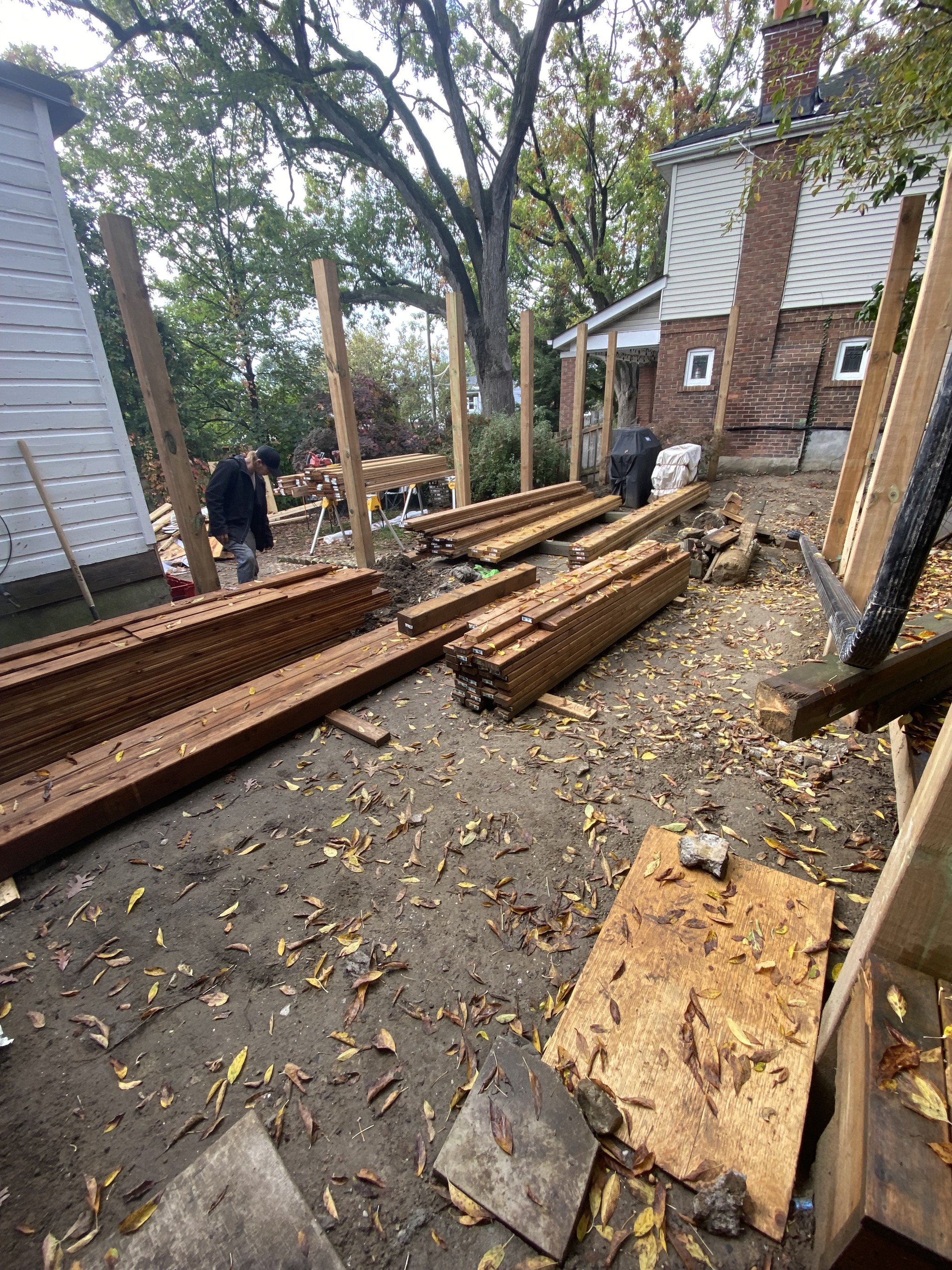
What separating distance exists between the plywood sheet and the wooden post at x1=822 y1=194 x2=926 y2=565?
392 centimetres

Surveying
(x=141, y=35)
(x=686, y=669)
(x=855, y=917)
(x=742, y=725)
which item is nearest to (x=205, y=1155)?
(x=855, y=917)

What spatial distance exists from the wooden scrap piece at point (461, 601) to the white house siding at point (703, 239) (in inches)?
435

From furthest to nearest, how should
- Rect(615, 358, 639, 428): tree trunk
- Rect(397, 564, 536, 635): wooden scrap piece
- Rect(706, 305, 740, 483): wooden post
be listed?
1. Rect(615, 358, 639, 428): tree trunk
2. Rect(706, 305, 740, 483): wooden post
3. Rect(397, 564, 536, 635): wooden scrap piece

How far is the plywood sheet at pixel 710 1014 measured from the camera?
1.56 meters

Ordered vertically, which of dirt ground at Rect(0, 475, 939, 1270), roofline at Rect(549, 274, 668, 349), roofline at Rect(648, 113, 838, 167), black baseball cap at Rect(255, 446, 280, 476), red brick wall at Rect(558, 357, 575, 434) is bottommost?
dirt ground at Rect(0, 475, 939, 1270)

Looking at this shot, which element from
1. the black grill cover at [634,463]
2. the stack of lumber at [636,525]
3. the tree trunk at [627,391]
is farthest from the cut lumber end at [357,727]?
the tree trunk at [627,391]

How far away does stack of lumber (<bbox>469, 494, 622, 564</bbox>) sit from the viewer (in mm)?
7098

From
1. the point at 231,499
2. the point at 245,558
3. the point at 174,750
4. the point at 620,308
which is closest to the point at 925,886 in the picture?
the point at 174,750

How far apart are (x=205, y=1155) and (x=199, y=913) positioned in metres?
1.06

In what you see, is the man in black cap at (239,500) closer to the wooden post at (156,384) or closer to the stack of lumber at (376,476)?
the wooden post at (156,384)

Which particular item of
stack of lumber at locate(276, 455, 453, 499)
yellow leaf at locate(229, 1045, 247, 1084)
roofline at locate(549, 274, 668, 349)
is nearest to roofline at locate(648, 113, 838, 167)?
roofline at locate(549, 274, 668, 349)

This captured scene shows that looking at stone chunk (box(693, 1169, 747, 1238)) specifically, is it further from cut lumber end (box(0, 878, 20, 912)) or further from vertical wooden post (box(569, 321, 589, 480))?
vertical wooden post (box(569, 321, 589, 480))

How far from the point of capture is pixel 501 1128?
5.40 ft

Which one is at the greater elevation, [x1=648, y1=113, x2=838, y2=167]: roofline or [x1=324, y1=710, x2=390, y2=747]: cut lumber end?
[x1=648, y1=113, x2=838, y2=167]: roofline
